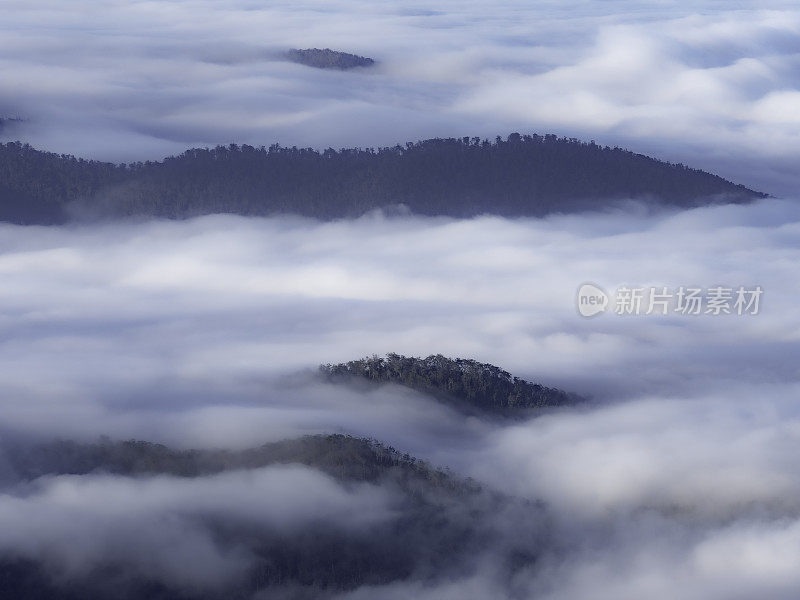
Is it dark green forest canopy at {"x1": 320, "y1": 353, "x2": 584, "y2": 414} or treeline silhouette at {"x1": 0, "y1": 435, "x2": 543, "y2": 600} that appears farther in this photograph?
dark green forest canopy at {"x1": 320, "y1": 353, "x2": 584, "y2": 414}

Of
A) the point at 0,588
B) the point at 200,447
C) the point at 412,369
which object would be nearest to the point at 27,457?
the point at 200,447

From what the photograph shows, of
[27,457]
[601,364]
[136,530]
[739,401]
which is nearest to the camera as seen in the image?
[136,530]

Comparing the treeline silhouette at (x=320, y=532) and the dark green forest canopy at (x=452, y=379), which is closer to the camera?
the treeline silhouette at (x=320, y=532)

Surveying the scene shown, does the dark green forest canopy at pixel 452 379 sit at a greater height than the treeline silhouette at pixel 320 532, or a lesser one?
greater

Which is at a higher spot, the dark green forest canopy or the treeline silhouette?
the dark green forest canopy

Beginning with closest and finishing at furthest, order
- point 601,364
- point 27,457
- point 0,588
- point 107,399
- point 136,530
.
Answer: point 0,588
point 136,530
point 27,457
point 107,399
point 601,364

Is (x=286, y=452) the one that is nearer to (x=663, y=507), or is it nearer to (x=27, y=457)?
(x=27, y=457)

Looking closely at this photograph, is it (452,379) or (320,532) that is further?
(452,379)

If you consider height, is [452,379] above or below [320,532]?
above
